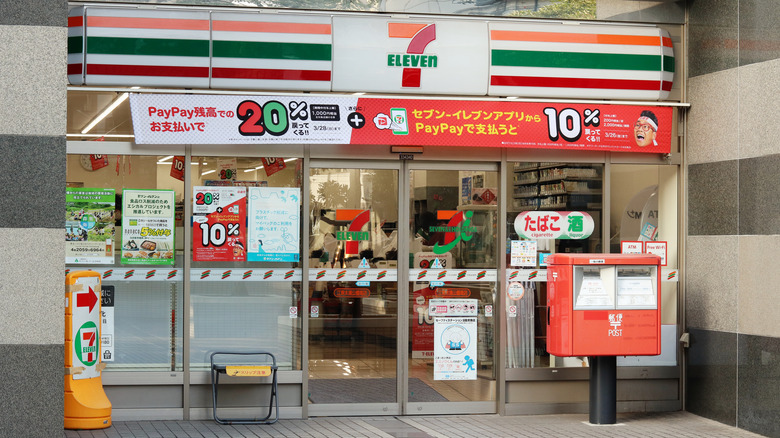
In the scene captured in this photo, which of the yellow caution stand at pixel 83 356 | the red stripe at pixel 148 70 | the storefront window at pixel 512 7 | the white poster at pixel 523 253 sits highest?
the storefront window at pixel 512 7

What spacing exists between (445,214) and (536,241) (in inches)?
38.1

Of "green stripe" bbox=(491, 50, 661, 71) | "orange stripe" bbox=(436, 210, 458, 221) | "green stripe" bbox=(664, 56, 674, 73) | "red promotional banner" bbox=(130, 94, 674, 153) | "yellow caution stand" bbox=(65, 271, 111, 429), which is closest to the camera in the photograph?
"yellow caution stand" bbox=(65, 271, 111, 429)

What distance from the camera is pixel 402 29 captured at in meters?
Result: 8.90

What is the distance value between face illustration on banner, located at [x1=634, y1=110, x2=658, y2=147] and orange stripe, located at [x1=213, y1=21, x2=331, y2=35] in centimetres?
Result: 324

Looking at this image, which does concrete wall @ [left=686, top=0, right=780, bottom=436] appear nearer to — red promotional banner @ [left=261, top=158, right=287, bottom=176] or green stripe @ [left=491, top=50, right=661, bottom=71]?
green stripe @ [left=491, top=50, right=661, bottom=71]

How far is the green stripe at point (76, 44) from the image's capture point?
8.39 m

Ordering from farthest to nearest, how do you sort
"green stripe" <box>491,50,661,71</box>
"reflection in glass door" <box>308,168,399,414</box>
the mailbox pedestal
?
1. "green stripe" <box>491,50,661,71</box>
2. "reflection in glass door" <box>308,168,399,414</box>
3. the mailbox pedestal

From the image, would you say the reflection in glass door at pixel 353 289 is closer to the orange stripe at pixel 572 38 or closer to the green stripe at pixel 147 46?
the green stripe at pixel 147 46

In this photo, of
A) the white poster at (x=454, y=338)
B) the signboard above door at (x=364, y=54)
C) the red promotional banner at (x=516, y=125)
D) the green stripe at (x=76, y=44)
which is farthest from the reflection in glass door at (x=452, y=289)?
the green stripe at (x=76, y=44)

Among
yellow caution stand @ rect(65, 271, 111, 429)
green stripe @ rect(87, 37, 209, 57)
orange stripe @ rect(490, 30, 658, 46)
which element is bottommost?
yellow caution stand @ rect(65, 271, 111, 429)

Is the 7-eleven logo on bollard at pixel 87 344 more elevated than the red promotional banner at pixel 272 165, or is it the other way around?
the red promotional banner at pixel 272 165

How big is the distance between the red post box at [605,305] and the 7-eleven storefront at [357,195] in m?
0.83

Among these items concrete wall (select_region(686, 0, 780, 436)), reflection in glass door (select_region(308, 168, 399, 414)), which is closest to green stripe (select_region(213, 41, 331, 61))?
reflection in glass door (select_region(308, 168, 399, 414))

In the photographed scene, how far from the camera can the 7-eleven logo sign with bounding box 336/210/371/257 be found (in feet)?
29.5
